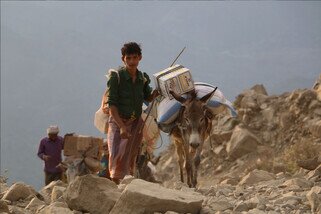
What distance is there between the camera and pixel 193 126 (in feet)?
25.9

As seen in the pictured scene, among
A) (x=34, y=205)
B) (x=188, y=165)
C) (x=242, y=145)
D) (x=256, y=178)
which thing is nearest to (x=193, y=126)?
(x=188, y=165)

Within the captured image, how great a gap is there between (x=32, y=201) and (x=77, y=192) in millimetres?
1197

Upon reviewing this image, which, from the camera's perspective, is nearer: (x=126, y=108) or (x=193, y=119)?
(x=126, y=108)

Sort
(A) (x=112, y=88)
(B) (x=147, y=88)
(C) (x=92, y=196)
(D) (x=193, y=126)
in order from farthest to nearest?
1. (D) (x=193, y=126)
2. (B) (x=147, y=88)
3. (A) (x=112, y=88)
4. (C) (x=92, y=196)

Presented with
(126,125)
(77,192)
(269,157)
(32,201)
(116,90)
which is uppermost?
(116,90)

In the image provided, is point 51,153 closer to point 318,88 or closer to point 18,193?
point 18,193

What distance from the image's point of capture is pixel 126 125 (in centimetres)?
625

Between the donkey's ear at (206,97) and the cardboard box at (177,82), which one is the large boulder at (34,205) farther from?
the donkey's ear at (206,97)

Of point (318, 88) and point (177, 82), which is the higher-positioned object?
point (177, 82)

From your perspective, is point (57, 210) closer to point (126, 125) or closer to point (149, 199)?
point (149, 199)

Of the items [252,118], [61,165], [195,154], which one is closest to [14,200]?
[195,154]

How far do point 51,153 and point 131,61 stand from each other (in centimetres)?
542

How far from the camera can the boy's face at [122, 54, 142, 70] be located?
5.99 metres

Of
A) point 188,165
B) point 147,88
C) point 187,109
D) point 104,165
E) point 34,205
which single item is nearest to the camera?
point 34,205
